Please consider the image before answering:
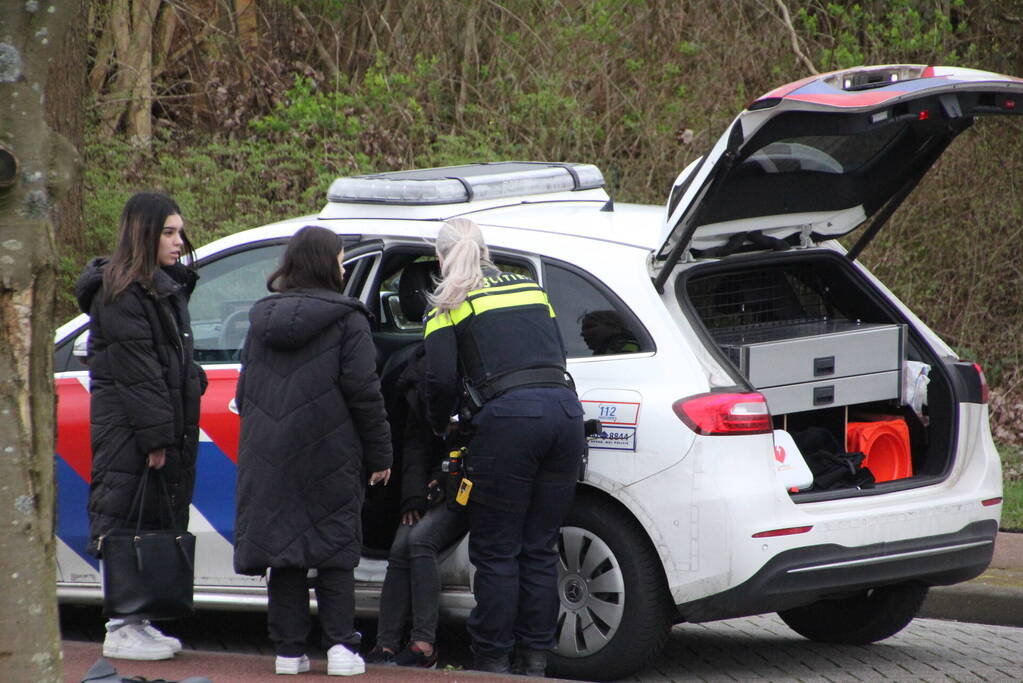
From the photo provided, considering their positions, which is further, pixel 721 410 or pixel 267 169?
pixel 267 169

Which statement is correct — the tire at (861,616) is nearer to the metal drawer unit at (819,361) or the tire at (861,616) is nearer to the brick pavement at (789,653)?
the brick pavement at (789,653)

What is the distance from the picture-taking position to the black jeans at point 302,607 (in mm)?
5035

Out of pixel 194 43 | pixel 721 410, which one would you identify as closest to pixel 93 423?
pixel 721 410

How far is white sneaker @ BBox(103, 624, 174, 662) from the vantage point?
5234 mm

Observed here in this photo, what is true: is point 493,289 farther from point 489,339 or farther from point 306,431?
point 306,431

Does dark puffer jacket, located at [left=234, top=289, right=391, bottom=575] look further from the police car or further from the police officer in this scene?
the police car

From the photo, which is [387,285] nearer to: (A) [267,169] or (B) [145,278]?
(B) [145,278]

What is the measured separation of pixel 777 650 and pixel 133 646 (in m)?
2.69

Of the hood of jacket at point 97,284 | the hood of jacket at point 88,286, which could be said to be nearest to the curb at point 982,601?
the hood of jacket at point 97,284

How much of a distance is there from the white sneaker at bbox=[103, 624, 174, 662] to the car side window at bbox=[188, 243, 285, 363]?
3.82ft

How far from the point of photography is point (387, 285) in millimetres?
6180

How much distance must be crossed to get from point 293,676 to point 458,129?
901 cm

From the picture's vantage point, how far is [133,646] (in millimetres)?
5246

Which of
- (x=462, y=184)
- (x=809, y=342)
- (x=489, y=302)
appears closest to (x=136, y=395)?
(x=489, y=302)
